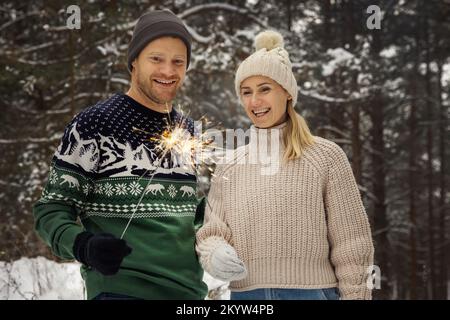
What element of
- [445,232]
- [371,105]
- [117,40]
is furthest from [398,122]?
[117,40]

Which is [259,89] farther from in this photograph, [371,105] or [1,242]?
[371,105]

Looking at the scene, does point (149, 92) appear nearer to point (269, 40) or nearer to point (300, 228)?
point (269, 40)

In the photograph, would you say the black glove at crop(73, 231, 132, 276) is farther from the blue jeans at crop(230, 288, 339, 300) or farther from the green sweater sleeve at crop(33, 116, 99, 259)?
the blue jeans at crop(230, 288, 339, 300)

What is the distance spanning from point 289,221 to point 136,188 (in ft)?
2.55

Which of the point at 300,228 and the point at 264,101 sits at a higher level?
the point at 264,101

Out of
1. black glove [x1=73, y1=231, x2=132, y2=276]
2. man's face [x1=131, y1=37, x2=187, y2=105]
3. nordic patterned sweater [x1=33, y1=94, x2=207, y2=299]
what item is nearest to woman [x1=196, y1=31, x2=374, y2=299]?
→ nordic patterned sweater [x1=33, y1=94, x2=207, y2=299]

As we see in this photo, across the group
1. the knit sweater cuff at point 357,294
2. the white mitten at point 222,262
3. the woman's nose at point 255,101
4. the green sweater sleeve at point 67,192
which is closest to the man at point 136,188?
the green sweater sleeve at point 67,192

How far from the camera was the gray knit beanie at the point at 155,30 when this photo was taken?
9.18ft

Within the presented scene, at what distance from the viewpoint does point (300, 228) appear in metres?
2.77

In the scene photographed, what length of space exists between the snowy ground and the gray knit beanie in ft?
11.5

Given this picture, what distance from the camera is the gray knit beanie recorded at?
2.80 metres

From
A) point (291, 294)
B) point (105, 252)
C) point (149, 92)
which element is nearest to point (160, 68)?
point (149, 92)

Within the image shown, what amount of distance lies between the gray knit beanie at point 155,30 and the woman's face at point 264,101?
0.40 meters
